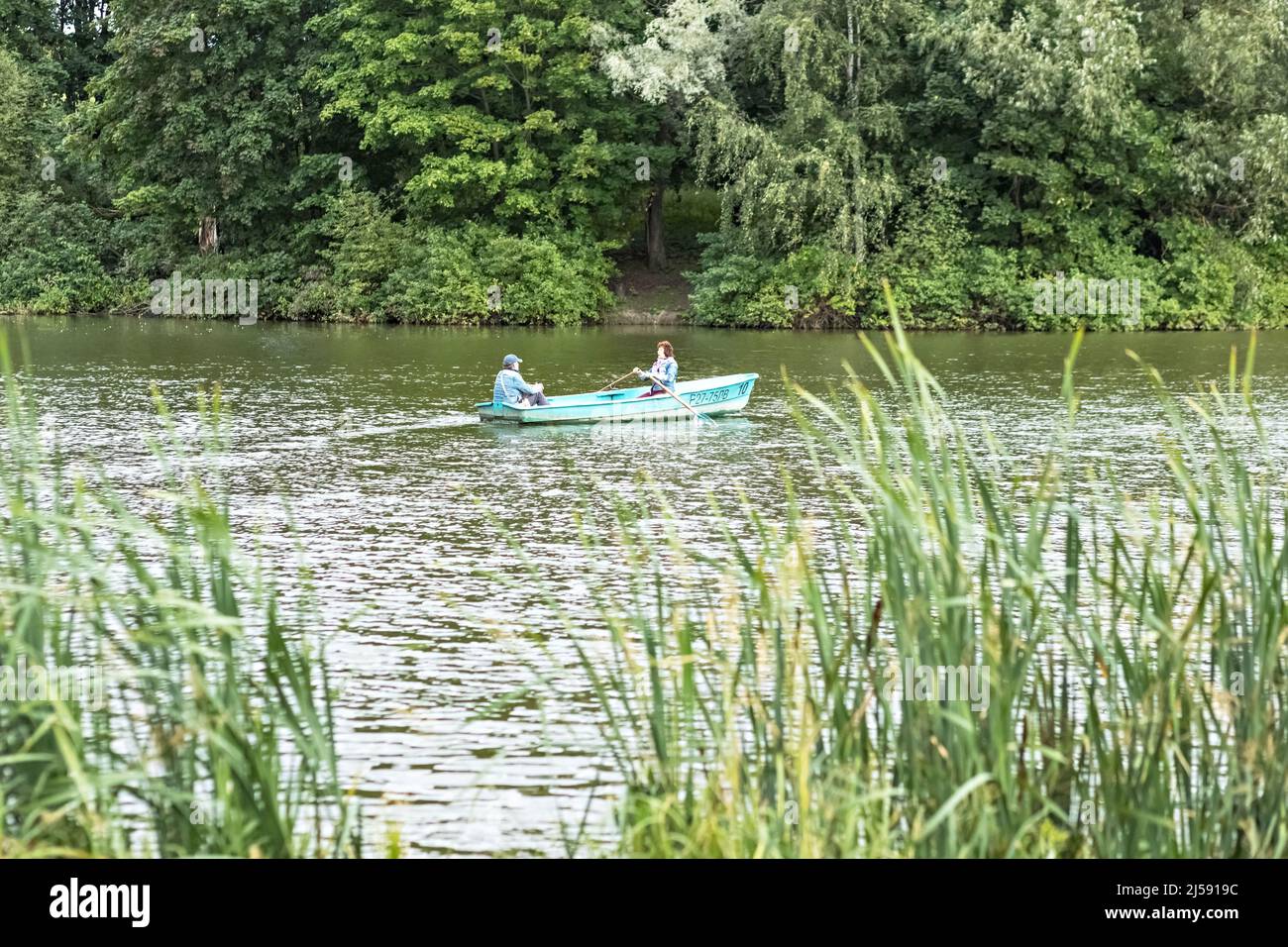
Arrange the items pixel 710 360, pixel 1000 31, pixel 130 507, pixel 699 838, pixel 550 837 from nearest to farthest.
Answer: pixel 699 838
pixel 550 837
pixel 130 507
pixel 710 360
pixel 1000 31

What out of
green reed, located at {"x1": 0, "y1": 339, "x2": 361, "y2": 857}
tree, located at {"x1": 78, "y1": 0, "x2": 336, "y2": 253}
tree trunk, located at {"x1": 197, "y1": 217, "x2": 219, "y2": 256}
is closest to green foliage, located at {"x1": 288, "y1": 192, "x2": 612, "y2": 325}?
tree, located at {"x1": 78, "y1": 0, "x2": 336, "y2": 253}

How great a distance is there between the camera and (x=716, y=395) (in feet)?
81.5

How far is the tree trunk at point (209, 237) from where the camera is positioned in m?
48.4

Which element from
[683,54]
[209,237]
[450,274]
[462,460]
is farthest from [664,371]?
[209,237]

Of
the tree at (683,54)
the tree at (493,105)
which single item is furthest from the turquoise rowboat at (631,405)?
the tree at (493,105)

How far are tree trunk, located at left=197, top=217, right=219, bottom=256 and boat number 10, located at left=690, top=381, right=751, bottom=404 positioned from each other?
2729cm

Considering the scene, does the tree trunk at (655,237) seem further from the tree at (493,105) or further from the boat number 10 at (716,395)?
the boat number 10 at (716,395)

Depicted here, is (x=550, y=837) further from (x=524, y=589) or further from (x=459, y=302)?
(x=459, y=302)

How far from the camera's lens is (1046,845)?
5422mm

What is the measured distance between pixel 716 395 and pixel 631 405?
4.40 feet

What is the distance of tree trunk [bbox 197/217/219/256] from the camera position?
48438mm

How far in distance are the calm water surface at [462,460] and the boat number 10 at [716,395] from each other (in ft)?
1.57
